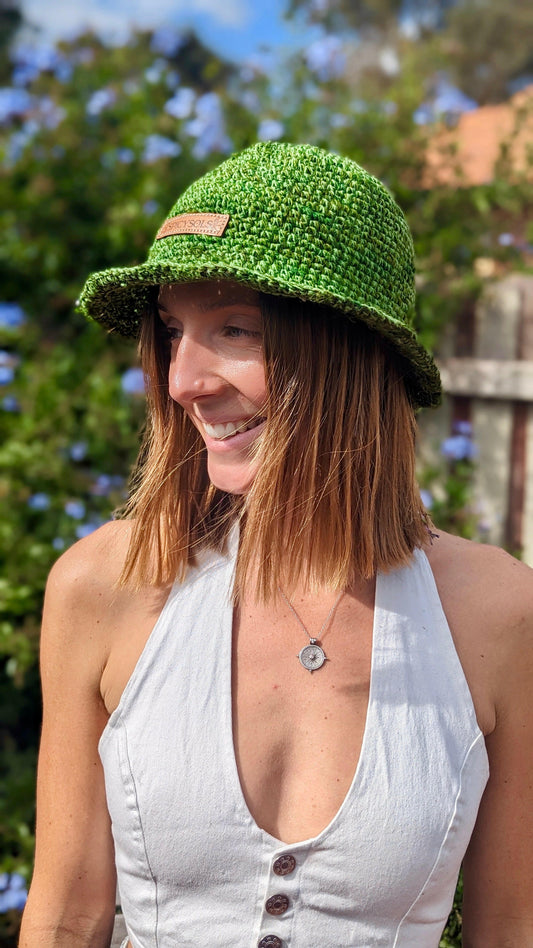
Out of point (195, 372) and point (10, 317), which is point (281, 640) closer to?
point (195, 372)

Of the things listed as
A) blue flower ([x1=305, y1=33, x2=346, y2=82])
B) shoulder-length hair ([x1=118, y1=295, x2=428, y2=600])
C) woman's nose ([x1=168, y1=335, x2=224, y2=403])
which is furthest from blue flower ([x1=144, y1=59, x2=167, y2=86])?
woman's nose ([x1=168, y1=335, x2=224, y2=403])

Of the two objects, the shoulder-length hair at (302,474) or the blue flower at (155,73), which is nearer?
the shoulder-length hair at (302,474)

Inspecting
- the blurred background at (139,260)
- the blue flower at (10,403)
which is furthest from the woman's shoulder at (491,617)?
the blue flower at (10,403)

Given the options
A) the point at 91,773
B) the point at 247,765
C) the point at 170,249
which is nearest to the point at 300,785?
the point at 247,765

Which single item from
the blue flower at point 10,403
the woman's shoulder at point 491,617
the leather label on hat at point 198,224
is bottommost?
the woman's shoulder at point 491,617

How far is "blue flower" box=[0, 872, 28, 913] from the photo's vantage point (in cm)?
221

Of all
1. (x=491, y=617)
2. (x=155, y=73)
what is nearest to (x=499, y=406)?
(x=491, y=617)

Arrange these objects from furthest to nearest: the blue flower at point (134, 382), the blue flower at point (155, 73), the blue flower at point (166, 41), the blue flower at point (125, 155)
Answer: the blue flower at point (166, 41)
the blue flower at point (155, 73)
the blue flower at point (125, 155)
the blue flower at point (134, 382)

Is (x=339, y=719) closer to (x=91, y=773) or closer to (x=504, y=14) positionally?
(x=91, y=773)

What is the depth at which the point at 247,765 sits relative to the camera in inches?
53.6

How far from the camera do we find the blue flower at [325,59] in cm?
431

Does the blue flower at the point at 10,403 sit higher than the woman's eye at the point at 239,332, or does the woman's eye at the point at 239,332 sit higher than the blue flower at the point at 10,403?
the blue flower at the point at 10,403

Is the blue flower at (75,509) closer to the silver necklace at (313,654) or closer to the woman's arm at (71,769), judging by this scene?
the woman's arm at (71,769)

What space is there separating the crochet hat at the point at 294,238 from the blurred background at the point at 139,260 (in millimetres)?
1673
